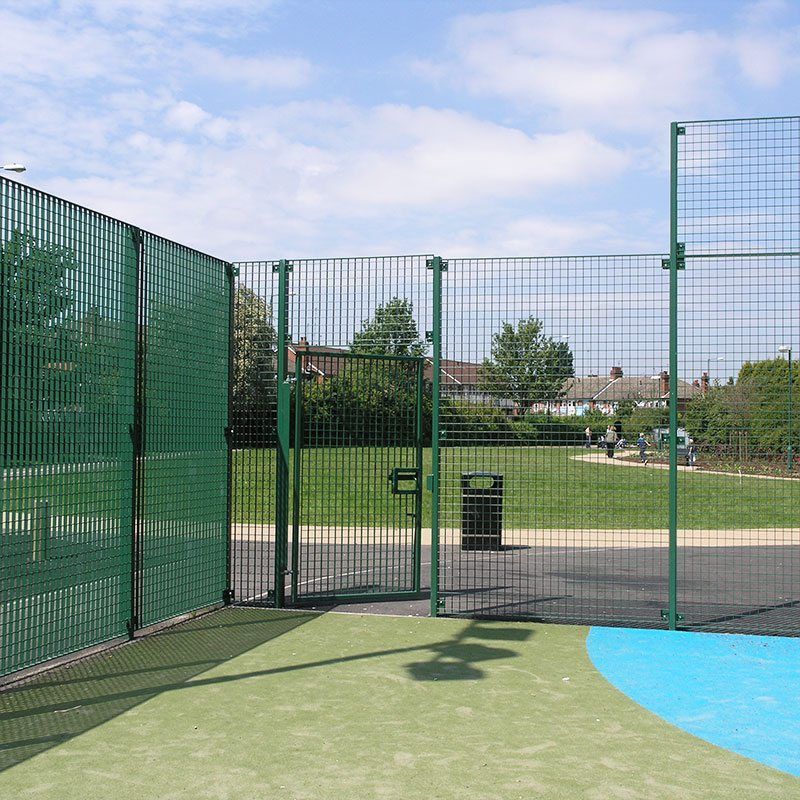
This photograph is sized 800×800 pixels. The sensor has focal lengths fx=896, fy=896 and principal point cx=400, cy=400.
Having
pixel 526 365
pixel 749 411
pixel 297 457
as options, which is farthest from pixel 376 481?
pixel 749 411

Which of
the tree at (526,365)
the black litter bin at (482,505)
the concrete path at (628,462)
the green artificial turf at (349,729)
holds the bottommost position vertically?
the green artificial turf at (349,729)

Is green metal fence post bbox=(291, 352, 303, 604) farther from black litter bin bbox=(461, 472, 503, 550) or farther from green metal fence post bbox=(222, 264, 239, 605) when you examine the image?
black litter bin bbox=(461, 472, 503, 550)

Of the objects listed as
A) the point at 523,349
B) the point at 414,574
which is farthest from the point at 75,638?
the point at 523,349

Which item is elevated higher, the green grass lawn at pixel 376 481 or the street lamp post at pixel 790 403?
the street lamp post at pixel 790 403

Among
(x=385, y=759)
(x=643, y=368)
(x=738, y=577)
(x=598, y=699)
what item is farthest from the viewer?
(x=738, y=577)

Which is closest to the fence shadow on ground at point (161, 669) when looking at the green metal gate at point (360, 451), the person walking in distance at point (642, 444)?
the green metal gate at point (360, 451)

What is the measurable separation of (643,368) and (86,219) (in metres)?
4.90

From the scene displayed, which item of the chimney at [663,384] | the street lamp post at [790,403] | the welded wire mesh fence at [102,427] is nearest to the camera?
the welded wire mesh fence at [102,427]

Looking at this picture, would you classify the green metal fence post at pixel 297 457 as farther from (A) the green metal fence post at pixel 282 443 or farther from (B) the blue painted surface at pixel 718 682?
(B) the blue painted surface at pixel 718 682

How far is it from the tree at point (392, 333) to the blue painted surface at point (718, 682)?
324 centimetres

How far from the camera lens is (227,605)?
8.96 meters

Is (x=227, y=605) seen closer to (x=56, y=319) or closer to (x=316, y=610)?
(x=316, y=610)

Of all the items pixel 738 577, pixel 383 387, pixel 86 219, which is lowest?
pixel 738 577

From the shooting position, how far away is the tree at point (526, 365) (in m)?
8.34
